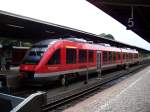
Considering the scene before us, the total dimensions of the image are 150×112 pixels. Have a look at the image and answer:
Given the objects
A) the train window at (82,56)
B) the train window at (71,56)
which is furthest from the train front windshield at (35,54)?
the train window at (82,56)

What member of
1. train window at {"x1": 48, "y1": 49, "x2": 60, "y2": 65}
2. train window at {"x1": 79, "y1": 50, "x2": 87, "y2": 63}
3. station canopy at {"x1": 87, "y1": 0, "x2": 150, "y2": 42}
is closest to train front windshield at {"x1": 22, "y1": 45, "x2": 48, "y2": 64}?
train window at {"x1": 48, "y1": 49, "x2": 60, "y2": 65}

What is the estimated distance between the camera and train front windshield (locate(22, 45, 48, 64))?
16597 mm

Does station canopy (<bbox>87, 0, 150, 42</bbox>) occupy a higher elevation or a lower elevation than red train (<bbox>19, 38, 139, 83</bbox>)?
higher

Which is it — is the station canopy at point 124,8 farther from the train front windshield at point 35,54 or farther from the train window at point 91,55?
the train front windshield at point 35,54

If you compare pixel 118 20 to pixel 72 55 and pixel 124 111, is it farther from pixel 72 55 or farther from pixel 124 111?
pixel 124 111

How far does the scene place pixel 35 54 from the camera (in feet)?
56.2

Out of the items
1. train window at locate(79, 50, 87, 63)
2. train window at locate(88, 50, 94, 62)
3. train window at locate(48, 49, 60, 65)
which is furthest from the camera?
train window at locate(88, 50, 94, 62)

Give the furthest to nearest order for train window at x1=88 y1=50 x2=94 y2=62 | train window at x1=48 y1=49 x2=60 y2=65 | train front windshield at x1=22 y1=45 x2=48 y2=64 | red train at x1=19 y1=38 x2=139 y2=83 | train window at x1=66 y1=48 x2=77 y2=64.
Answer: train window at x1=88 y1=50 x2=94 y2=62
train window at x1=66 y1=48 x2=77 y2=64
train window at x1=48 y1=49 x2=60 y2=65
train front windshield at x1=22 y1=45 x2=48 y2=64
red train at x1=19 y1=38 x2=139 y2=83

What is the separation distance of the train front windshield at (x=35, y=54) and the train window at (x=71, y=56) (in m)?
2.03

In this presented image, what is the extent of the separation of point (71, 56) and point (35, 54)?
2.96 metres

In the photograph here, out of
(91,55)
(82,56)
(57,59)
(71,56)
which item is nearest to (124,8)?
(91,55)

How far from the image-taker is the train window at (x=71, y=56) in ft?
61.2

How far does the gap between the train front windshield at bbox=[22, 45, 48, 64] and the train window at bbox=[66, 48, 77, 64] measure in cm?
203

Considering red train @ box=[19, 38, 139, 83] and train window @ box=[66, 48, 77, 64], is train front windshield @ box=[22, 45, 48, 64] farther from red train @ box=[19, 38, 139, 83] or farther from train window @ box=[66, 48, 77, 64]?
train window @ box=[66, 48, 77, 64]
